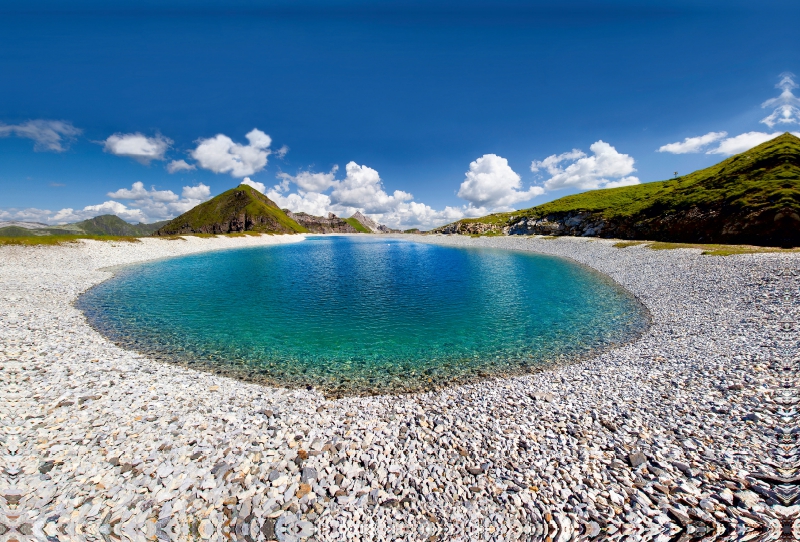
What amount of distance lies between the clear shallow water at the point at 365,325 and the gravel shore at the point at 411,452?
6.66 ft

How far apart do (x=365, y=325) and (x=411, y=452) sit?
1470cm

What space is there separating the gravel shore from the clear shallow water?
203 cm

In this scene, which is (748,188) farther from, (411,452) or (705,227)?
(411,452)

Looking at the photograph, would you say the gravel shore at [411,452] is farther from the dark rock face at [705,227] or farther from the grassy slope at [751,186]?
the grassy slope at [751,186]

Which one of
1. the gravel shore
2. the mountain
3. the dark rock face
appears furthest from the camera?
the mountain

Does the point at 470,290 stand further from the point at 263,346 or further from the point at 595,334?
the point at 263,346

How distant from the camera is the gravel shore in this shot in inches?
280

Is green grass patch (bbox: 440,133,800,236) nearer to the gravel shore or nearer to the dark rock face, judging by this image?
the dark rock face

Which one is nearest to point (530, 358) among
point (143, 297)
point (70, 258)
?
point (143, 297)

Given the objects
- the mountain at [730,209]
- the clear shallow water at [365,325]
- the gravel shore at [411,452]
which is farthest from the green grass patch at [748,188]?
the gravel shore at [411,452]

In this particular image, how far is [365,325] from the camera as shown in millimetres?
24031

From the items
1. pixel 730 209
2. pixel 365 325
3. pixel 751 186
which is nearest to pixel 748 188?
pixel 751 186

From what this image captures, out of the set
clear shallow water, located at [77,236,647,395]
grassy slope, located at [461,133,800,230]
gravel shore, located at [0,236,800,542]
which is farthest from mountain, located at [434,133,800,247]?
gravel shore, located at [0,236,800,542]

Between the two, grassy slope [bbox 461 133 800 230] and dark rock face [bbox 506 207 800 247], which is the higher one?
grassy slope [bbox 461 133 800 230]
